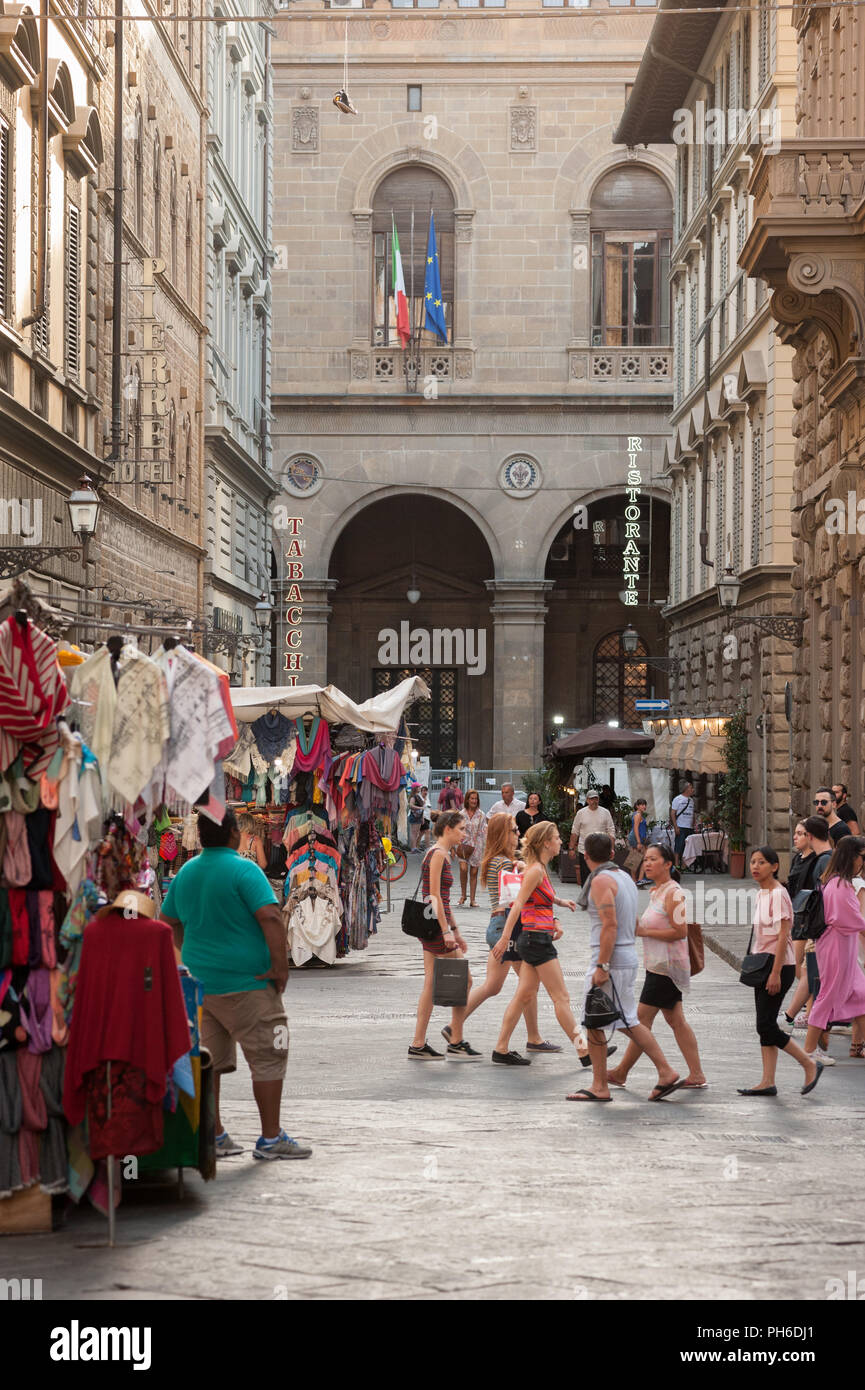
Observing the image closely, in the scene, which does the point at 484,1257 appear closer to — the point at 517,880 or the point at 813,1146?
the point at 813,1146

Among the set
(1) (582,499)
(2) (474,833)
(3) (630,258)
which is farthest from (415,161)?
(2) (474,833)

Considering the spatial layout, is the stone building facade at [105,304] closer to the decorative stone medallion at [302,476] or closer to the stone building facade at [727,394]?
the stone building facade at [727,394]

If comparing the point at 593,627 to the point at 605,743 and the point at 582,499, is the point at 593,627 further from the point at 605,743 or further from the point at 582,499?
the point at 605,743

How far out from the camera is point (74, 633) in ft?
69.6

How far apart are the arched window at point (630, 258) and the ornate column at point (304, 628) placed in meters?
9.77

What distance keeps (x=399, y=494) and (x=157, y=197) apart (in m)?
21.1

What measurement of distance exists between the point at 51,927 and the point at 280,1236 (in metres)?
1.53

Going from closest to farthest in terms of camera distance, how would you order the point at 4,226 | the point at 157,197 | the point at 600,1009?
the point at 600,1009
the point at 4,226
the point at 157,197

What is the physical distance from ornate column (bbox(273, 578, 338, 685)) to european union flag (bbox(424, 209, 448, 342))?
6.94m

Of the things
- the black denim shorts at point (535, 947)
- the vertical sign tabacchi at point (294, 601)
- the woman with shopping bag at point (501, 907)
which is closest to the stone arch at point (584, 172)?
the vertical sign tabacchi at point (294, 601)

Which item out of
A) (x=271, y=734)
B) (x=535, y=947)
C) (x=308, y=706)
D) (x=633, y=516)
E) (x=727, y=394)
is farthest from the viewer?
(x=633, y=516)

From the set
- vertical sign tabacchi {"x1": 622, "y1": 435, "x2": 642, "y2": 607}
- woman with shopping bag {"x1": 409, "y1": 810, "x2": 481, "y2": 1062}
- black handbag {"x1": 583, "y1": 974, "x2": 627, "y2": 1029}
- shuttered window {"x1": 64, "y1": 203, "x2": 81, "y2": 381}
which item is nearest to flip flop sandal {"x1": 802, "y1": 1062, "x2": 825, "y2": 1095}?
black handbag {"x1": 583, "y1": 974, "x2": 627, "y2": 1029}

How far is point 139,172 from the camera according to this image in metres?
28.0
